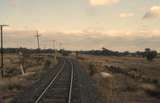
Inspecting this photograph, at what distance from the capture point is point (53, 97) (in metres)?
22.2

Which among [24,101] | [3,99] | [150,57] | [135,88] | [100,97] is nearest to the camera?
[24,101]

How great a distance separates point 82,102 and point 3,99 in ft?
15.2

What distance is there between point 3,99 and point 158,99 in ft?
29.7

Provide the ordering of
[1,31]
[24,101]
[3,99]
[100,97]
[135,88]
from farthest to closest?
1. [1,31]
2. [135,88]
3. [100,97]
4. [3,99]
5. [24,101]

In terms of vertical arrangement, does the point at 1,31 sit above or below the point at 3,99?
above

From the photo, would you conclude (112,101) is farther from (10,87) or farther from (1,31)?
(1,31)

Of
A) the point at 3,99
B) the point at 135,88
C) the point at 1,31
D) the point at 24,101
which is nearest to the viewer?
the point at 24,101

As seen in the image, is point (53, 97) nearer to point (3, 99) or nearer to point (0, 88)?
point (3, 99)

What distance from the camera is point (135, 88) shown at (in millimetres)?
27047

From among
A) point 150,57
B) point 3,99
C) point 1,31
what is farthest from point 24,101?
point 150,57

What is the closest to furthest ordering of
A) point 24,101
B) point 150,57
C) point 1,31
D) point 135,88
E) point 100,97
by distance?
1. point 24,101
2. point 100,97
3. point 135,88
4. point 1,31
5. point 150,57

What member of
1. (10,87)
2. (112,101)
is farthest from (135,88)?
(10,87)

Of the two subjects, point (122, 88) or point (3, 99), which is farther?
point (122, 88)

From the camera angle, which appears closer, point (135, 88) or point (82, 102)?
point (82, 102)
